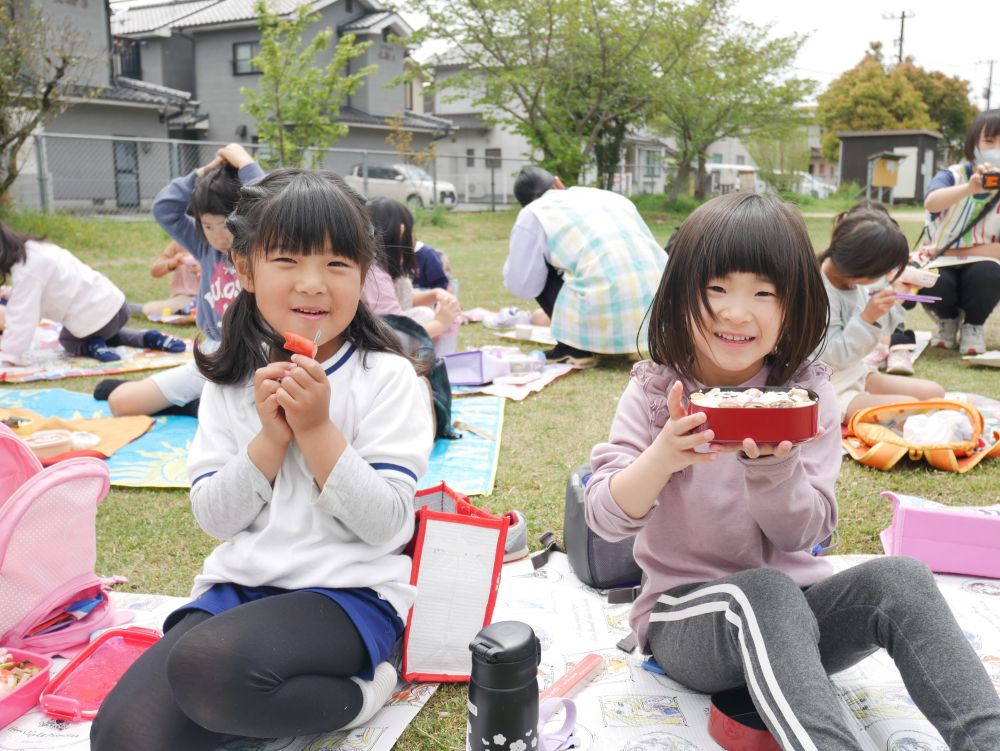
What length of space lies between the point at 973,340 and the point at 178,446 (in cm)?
507

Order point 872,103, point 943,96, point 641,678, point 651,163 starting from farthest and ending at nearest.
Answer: point 943,96, point 651,163, point 872,103, point 641,678

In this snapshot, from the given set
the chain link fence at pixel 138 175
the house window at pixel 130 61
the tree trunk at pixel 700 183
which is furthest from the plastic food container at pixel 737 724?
the tree trunk at pixel 700 183

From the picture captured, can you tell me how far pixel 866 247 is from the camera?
3582 millimetres

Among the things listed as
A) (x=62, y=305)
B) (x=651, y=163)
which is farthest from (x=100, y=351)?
(x=651, y=163)

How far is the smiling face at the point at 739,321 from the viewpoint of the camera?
63.7 inches

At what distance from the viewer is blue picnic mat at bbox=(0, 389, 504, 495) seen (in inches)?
133

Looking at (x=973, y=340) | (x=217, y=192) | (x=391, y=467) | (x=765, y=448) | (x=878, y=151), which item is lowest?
(x=973, y=340)

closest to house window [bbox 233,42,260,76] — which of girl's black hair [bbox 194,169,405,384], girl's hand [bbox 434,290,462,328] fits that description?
girl's hand [bbox 434,290,462,328]

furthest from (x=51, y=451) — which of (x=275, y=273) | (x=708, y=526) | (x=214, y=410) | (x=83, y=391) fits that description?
(x=708, y=526)

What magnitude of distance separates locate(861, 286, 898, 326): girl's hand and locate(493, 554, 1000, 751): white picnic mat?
130 centimetres

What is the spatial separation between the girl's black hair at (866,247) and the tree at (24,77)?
10.3 metres

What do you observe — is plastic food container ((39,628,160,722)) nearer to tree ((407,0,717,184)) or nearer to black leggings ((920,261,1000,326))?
black leggings ((920,261,1000,326))

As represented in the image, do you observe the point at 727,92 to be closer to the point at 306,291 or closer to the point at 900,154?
the point at 900,154

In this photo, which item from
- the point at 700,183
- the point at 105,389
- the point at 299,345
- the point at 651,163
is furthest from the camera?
the point at 651,163
